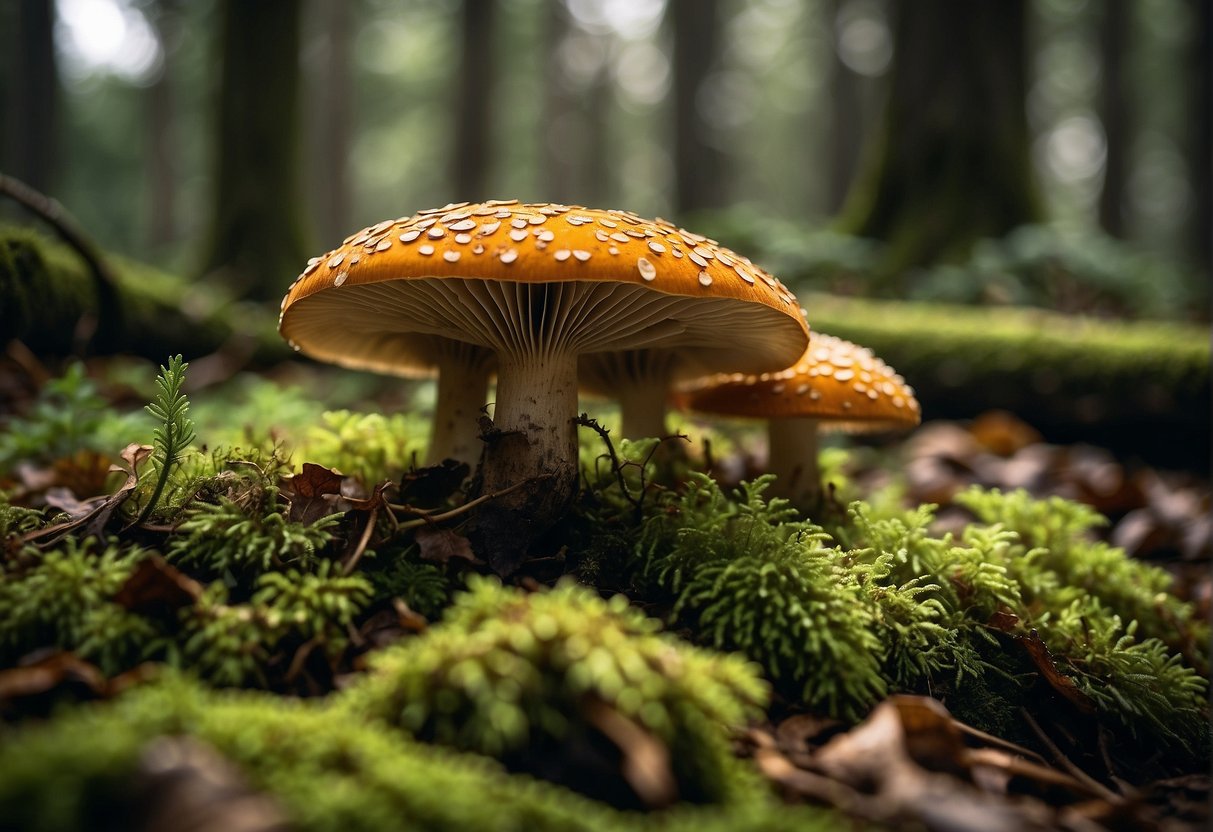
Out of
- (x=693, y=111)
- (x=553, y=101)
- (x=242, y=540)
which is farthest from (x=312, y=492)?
(x=553, y=101)

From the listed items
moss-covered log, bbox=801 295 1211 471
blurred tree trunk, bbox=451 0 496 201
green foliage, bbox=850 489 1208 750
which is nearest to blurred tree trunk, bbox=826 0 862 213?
blurred tree trunk, bbox=451 0 496 201

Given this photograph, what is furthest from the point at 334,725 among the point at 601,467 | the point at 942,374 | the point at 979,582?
the point at 942,374

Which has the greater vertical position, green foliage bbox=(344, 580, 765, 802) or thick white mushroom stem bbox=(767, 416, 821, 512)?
thick white mushroom stem bbox=(767, 416, 821, 512)

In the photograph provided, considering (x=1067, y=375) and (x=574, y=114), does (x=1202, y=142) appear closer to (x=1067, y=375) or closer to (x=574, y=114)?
(x=1067, y=375)

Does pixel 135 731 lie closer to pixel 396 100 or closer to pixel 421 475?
pixel 421 475

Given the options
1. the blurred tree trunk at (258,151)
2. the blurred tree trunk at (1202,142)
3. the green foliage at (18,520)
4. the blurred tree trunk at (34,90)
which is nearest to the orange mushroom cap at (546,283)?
the green foliage at (18,520)

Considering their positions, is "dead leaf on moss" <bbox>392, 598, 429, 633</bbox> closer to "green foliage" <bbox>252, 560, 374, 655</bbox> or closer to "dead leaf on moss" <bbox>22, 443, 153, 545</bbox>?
"green foliage" <bbox>252, 560, 374, 655</bbox>
